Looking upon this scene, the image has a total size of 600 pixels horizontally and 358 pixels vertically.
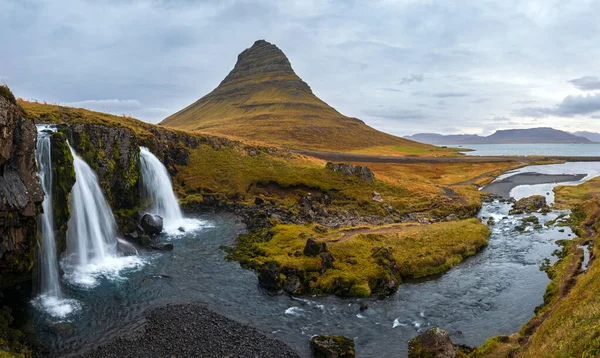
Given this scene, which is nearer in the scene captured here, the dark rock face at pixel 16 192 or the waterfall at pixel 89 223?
the dark rock face at pixel 16 192

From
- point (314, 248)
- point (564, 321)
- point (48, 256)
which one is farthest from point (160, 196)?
point (564, 321)

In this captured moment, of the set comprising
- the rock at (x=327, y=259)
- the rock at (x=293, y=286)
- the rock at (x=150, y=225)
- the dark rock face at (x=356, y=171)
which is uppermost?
the dark rock face at (x=356, y=171)

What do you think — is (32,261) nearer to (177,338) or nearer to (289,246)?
Result: (177,338)

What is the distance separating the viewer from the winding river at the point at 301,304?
27.7 metres

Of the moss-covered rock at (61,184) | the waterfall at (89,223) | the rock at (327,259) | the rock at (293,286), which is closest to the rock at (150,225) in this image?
the waterfall at (89,223)

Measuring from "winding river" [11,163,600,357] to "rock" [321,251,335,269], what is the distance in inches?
202

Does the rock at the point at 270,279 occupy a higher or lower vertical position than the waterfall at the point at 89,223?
lower

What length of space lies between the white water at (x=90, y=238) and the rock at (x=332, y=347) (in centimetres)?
2235

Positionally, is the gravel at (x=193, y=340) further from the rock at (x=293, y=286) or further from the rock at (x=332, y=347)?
A: the rock at (x=293, y=286)

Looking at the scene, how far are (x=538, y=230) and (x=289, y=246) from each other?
4172 cm

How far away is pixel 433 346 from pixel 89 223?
37.8m

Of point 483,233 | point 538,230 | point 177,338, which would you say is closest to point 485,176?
point 538,230

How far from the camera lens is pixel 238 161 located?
88.4 meters

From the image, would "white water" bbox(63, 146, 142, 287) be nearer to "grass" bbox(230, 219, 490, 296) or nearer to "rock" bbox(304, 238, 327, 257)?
"grass" bbox(230, 219, 490, 296)
